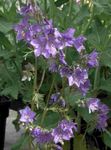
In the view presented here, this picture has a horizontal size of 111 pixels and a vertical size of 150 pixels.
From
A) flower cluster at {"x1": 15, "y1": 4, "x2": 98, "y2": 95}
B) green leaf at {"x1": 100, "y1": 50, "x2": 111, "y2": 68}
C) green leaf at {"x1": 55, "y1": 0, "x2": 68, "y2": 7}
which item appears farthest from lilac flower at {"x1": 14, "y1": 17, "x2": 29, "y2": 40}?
green leaf at {"x1": 55, "y1": 0, "x2": 68, "y2": 7}

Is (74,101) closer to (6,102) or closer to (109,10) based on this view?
(109,10)

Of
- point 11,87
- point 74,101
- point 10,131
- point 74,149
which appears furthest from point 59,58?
point 10,131

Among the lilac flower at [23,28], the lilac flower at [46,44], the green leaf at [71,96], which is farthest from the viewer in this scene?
the green leaf at [71,96]

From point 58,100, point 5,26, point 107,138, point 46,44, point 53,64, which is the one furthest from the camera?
point 107,138

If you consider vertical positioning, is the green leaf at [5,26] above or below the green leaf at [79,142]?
above

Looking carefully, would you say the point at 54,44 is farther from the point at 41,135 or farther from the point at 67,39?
the point at 41,135

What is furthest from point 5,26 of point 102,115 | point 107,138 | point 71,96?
point 107,138

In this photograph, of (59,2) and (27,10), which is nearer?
(27,10)

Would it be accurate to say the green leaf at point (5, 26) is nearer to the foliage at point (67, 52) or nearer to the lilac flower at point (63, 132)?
the foliage at point (67, 52)

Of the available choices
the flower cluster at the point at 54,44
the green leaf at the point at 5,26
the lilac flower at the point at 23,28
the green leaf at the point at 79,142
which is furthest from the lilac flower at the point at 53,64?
the green leaf at the point at 79,142
